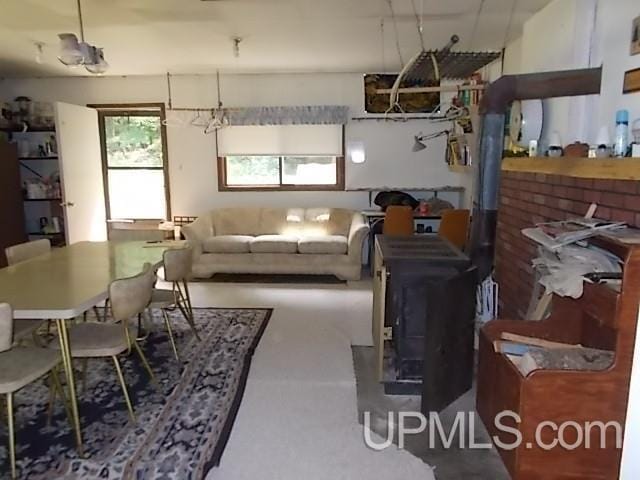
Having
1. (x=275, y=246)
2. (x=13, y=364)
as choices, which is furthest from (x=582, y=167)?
(x=275, y=246)

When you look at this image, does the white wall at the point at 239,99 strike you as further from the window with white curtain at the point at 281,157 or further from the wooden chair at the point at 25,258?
the wooden chair at the point at 25,258

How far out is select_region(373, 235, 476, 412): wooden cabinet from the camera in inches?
97.3

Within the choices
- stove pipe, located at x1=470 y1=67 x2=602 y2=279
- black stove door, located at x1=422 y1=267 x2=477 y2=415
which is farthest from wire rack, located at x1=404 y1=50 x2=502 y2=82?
black stove door, located at x1=422 y1=267 x2=477 y2=415

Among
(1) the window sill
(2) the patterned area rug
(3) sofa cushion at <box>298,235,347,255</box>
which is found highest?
(1) the window sill

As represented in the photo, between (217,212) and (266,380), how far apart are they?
331 centimetres

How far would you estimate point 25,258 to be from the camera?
3404 millimetres

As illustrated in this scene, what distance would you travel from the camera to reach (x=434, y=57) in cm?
280

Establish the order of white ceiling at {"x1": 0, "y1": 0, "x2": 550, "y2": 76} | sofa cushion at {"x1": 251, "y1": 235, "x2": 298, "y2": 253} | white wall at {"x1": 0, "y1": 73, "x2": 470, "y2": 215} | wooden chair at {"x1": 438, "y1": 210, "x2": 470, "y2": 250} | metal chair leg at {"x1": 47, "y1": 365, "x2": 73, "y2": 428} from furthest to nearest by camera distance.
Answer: white wall at {"x1": 0, "y1": 73, "x2": 470, "y2": 215}, sofa cushion at {"x1": 251, "y1": 235, "x2": 298, "y2": 253}, wooden chair at {"x1": 438, "y1": 210, "x2": 470, "y2": 250}, white ceiling at {"x1": 0, "y1": 0, "x2": 550, "y2": 76}, metal chair leg at {"x1": 47, "y1": 365, "x2": 73, "y2": 428}

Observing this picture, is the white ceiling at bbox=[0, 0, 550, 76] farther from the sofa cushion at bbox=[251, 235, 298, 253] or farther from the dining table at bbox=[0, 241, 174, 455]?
the sofa cushion at bbox=[251, 235, 298, 253]

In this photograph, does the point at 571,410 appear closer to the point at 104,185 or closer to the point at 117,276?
the point at 117,276

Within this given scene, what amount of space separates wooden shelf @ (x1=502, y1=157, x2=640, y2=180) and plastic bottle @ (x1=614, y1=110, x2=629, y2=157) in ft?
0.26

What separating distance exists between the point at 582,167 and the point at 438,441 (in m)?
1.52

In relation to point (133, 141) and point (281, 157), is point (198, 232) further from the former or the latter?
point (133, 141)

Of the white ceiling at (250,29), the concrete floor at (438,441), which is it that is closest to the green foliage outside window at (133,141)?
the white ceiling at (250,29)
